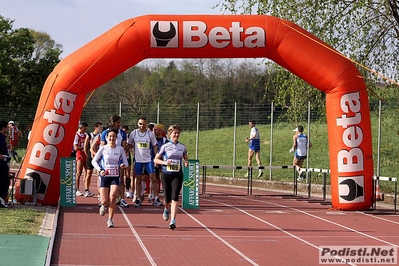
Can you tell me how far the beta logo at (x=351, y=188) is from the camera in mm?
17375

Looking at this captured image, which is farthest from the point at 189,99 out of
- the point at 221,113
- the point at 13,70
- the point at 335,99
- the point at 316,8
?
the point at 335,99

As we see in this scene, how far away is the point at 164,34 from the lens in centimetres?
1717

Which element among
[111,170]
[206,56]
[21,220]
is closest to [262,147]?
[206,56]

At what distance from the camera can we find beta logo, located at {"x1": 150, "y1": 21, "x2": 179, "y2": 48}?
17.2 metres

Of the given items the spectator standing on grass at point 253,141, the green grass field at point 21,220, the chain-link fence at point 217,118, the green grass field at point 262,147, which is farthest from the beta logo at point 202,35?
the green grass field at point 262,147

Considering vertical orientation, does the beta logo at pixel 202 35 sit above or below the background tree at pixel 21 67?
below

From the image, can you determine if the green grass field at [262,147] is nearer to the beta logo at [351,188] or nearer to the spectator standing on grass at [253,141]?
the spectator standing on grass at [253,141]

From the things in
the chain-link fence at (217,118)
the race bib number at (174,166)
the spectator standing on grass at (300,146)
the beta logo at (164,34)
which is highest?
the beta logo at (164,34)

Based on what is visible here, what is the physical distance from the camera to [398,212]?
1831cm

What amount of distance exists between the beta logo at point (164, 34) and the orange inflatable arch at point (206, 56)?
0.02m

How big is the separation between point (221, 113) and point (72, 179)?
11.7 m

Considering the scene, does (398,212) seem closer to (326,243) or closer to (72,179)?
(326,243)

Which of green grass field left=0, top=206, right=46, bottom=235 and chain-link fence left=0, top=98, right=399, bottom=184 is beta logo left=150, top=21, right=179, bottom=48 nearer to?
green grass field left=0, top=206, right=46, bottom=235

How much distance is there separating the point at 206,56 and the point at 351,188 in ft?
14.1
